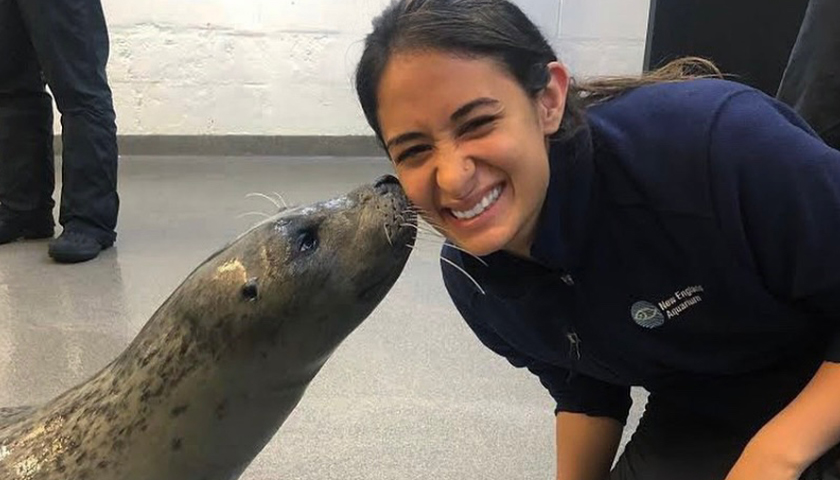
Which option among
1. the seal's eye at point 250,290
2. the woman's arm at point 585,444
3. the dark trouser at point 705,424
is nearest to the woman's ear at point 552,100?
the seal's eye at point 250,290

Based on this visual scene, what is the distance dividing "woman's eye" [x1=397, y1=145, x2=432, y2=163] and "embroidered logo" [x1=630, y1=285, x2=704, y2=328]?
0.35m

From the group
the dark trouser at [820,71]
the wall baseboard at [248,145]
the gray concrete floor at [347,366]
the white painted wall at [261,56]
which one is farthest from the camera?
the wall baseboard at [248,145]

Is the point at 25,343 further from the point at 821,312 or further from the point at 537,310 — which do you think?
the point at 821,312

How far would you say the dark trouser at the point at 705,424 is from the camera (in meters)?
1.29

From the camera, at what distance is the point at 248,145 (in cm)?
491

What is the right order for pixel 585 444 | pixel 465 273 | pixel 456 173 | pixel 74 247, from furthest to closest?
1. pixel 74 247
2. pixel 585 444
3. pixel 465 273
4. pixel 456 173

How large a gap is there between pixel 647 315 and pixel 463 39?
438 mm

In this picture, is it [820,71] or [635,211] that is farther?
[820,71]

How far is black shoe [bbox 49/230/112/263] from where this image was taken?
310cm

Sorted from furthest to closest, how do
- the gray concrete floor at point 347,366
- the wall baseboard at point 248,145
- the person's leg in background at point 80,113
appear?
the wall baseboard at point 248,145
the person's leg in background at point 80,113
the gray concrete floor at point 347,366

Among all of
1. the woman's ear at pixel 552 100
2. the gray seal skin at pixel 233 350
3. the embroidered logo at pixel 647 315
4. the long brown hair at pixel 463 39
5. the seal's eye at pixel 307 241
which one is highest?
the long brown hair at pixel 463 39

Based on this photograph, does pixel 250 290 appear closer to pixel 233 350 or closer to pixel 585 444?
pixel 233 350

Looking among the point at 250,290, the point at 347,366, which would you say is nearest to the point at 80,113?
the point at 347,366

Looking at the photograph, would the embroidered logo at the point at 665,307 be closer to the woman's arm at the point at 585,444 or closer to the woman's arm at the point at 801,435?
the woman's arm at the point at 801,435
